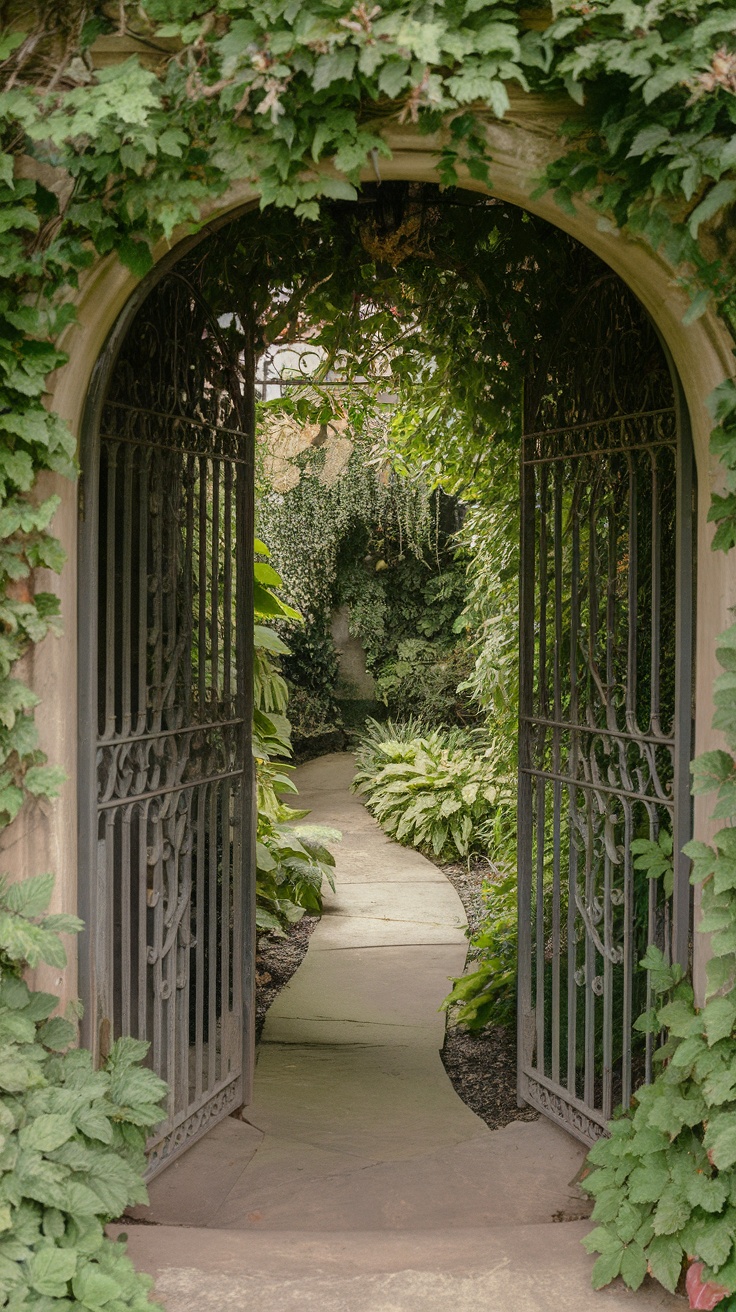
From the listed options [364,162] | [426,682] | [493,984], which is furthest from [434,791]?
[364,162]

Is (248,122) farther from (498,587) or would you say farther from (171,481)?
(498,587)

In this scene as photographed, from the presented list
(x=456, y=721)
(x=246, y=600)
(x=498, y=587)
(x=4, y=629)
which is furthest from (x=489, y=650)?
(x=456, y=721)

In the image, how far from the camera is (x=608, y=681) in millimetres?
3562

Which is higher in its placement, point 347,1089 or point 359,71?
point 359,71

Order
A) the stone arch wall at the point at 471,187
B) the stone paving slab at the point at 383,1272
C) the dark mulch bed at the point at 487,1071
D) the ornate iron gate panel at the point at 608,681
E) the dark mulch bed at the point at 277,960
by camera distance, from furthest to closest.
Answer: the dark mulch bed at the point at 277,960, the dark mulch bed at the point at 487,1071, the ornate iron gate panel at the point at 608,681, the stone arch wall at the point at 471,187, the stone paving slab at the point at 383,1272

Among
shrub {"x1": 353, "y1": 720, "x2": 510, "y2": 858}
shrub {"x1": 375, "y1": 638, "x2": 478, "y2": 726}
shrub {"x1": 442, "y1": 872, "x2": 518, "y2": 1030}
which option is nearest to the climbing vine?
shrub {"x1": 442, "y1": 872, "x2": 518, "y2": 1030}

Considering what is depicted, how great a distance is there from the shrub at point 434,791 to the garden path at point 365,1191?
3443 mm

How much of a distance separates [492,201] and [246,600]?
180 cm

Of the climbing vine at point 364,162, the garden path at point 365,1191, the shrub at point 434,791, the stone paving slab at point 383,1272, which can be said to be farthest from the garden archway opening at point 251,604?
the shrub at point 434,791

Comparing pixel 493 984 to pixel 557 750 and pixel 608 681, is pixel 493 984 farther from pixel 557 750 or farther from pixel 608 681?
pixel 608 681

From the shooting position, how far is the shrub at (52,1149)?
2.42m

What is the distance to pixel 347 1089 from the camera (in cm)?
446

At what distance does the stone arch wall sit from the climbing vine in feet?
0.24

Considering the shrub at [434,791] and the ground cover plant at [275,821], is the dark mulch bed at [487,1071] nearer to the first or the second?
the ground cover plant at [275,821]
